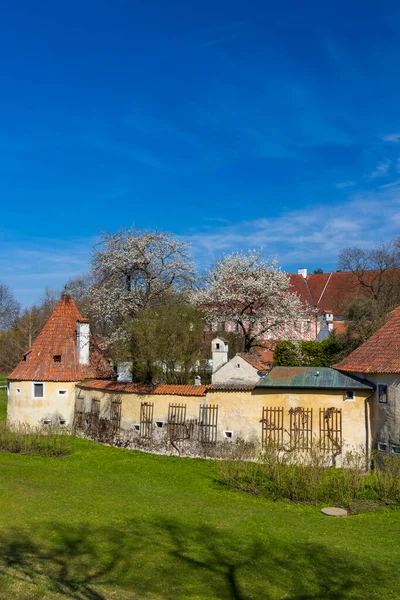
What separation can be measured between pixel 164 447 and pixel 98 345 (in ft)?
28.3

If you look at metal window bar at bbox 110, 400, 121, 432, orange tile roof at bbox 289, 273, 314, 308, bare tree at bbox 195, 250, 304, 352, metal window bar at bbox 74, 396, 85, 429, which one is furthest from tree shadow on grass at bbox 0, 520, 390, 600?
orange tile roof at bbox 289, 273, 314, 308

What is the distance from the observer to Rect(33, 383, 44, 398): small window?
26625mm

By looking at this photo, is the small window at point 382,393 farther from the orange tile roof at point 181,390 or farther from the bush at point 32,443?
the bush at point 32,443

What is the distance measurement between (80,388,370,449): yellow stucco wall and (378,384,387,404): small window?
0.60 m

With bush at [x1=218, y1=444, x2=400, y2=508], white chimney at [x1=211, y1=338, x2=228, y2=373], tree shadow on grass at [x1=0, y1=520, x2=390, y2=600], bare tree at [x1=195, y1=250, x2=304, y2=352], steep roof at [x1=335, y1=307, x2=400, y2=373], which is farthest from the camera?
bare tree at [x1=195, y1=250, x2=304, y2=352]

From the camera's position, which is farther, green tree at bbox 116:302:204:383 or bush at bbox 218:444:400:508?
green tree at bbox 116:302:204:383

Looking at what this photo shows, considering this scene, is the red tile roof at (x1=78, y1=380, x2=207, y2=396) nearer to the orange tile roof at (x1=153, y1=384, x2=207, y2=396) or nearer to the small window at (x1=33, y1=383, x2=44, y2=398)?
the orange tile roof at (x1=153, y1=384, x2=207, y2=396)

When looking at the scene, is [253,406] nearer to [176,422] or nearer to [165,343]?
[176,422]

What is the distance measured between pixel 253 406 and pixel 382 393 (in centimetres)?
484

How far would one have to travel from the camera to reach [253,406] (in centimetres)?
2122

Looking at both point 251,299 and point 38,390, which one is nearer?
point 38,390

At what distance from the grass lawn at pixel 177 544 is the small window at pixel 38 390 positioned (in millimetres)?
8458

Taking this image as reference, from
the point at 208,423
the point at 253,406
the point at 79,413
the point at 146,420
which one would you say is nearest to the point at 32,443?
the point at 79,413

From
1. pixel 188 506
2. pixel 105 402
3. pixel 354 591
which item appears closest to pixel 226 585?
pixel 354 591
